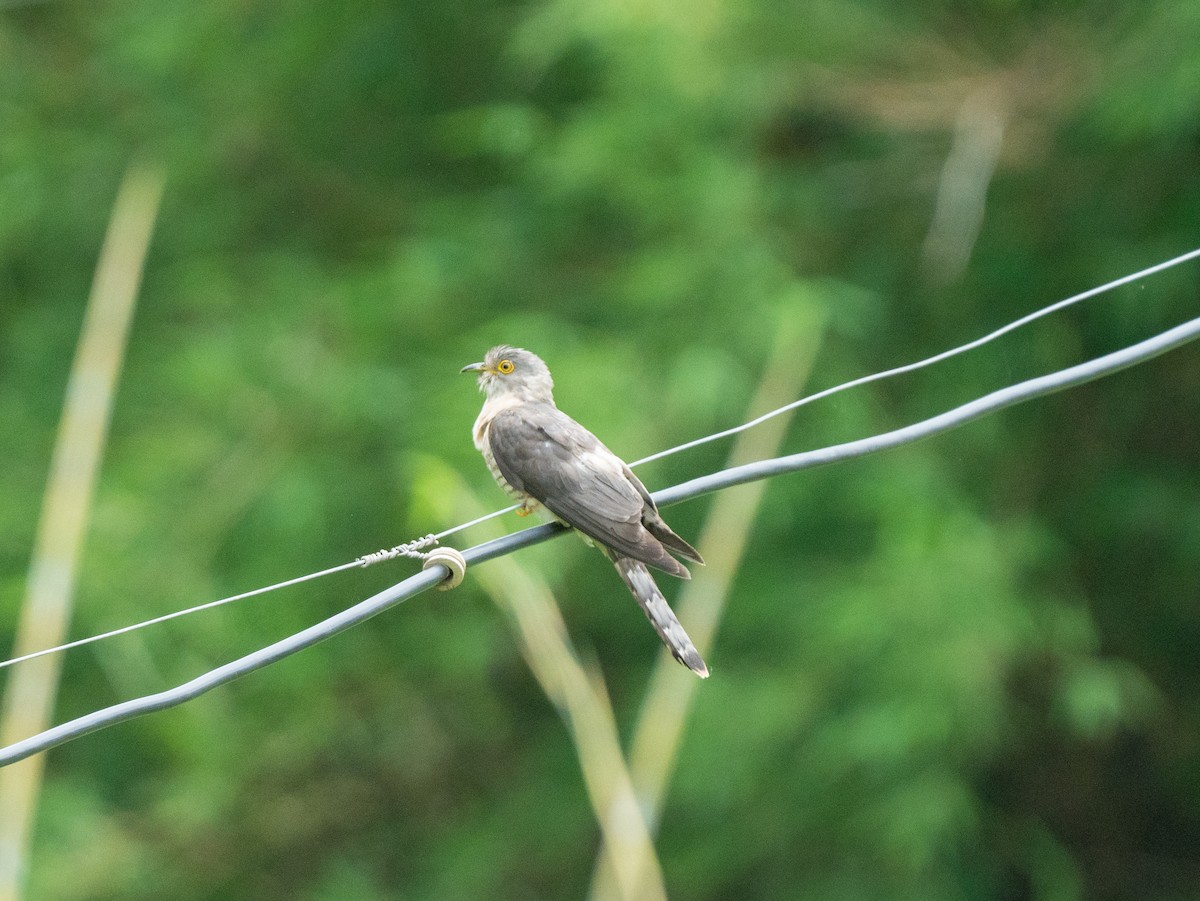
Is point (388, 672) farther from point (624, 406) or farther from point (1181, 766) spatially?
point (1181, 766)

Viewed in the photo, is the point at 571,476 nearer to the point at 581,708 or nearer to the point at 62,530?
the point at 581,708

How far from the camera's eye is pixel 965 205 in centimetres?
585

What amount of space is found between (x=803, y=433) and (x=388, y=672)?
7.21ft

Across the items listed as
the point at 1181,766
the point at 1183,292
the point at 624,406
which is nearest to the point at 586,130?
the point at 624,406

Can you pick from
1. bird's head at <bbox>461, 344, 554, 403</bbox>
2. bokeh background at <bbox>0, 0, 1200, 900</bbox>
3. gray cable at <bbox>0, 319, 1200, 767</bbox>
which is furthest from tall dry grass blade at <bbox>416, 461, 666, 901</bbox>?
bokeh background at <bbox>0, 0, 1200, 900</bbox>

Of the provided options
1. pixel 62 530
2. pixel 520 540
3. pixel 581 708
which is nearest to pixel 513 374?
pixel 581 708

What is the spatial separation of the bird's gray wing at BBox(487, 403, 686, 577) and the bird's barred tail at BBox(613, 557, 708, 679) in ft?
0.22

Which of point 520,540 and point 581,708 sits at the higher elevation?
point 581,708

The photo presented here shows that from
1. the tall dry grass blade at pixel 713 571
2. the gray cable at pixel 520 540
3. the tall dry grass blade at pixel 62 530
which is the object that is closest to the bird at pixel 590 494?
the gray cable at pixel 520 540

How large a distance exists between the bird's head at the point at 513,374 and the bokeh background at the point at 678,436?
1.36 metres

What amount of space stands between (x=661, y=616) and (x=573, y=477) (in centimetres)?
43

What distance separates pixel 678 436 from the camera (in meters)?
5.72

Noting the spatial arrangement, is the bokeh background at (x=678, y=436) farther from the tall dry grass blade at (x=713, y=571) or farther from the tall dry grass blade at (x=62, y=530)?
the tall dry grass blade at (x=62, y=530)

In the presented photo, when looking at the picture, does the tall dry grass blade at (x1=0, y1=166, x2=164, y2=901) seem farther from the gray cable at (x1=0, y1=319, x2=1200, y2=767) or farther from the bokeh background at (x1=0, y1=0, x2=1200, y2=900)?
the gray cable at (x1=0, y1=319, x2=1200, y2=767)
